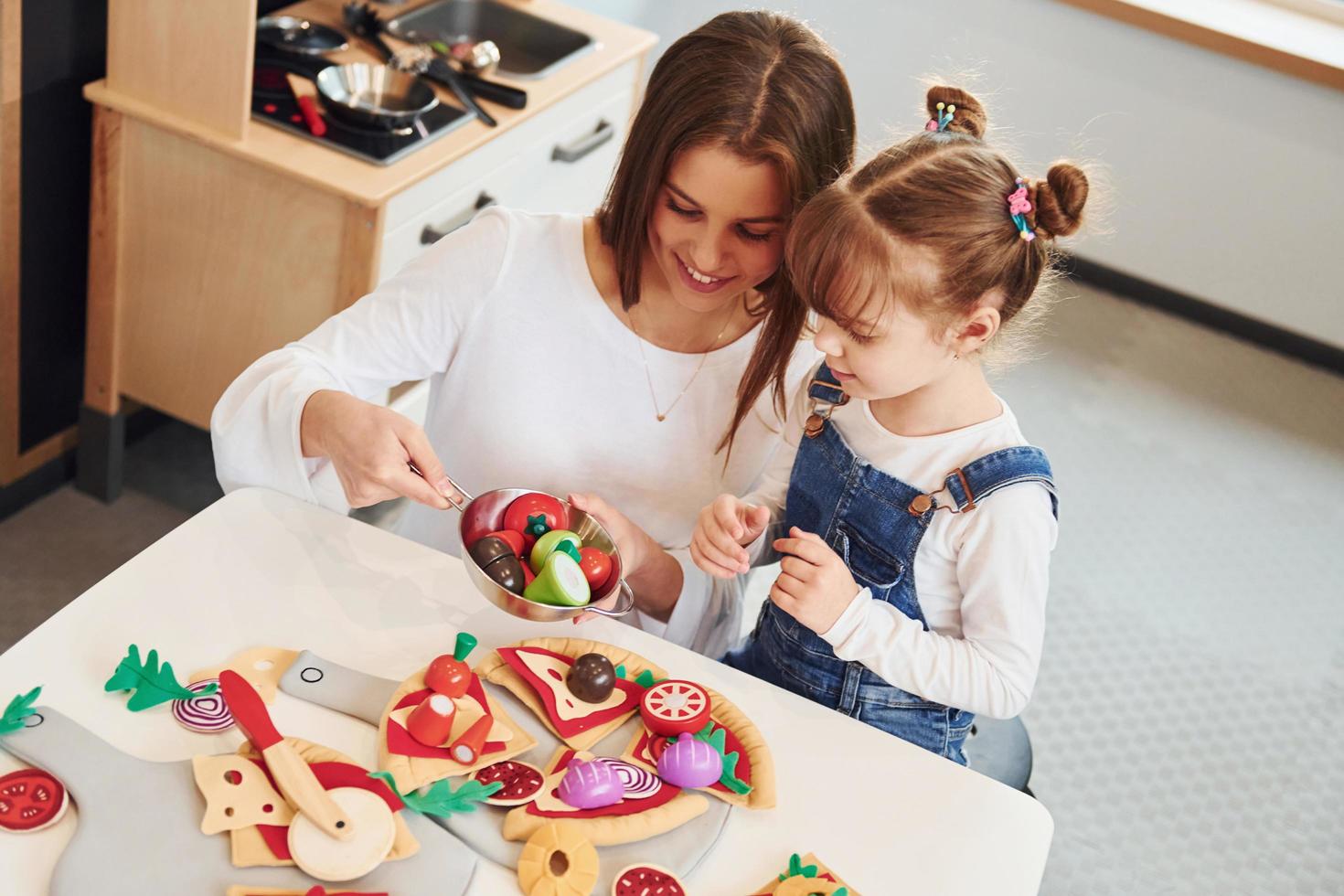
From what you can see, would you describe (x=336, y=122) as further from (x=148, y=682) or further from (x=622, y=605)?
(x=148, y=682)

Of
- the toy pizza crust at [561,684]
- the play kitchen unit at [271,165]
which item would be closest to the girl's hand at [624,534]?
the toy pizza crust at [561,684]

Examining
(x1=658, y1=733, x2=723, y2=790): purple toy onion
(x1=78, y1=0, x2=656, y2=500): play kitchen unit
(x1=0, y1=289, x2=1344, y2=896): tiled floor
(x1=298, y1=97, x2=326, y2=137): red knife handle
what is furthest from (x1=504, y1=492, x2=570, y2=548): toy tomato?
(x1=0, y1=289, x2=1344, y2=896): tiled floor

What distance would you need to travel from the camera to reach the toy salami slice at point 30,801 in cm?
72

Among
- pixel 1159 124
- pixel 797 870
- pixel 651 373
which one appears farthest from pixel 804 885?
pixel 1159 124

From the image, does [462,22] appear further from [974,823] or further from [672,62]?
[974,823]

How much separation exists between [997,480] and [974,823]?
270 millimetres

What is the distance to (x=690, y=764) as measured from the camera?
0.83 m

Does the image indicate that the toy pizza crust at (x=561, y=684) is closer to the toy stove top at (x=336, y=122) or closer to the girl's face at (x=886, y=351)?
the girl's face at (x=886, y=351)

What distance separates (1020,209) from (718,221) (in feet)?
0.85

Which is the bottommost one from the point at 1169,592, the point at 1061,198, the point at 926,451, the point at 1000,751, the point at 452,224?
the point at 1169,592

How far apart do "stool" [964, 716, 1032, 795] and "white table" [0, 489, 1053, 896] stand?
35cm

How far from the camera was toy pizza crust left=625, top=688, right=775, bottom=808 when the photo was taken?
0.85 meters

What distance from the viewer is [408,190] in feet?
5.49

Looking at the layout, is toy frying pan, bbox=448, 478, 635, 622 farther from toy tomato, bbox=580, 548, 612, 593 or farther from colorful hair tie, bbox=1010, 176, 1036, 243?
colorful hair tie, bbox=1010, 176, 1036, 243
